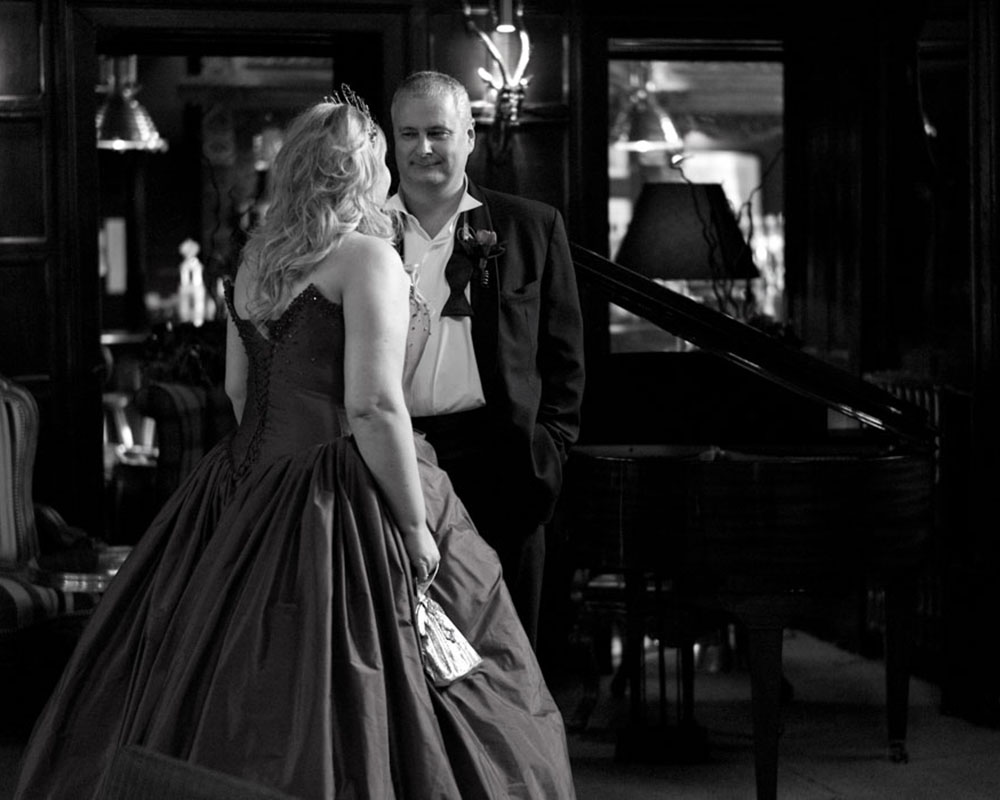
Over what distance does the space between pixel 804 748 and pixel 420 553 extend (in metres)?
2.03

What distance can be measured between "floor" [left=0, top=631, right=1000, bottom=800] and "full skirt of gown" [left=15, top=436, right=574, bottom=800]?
1109mm

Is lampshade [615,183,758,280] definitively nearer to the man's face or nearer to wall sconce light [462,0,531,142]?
wall sconce light [462,0,531,142]

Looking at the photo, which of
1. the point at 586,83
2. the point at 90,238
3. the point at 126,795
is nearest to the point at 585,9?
the point at 586,83

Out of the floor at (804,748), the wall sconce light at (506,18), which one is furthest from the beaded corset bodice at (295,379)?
the wall sconce light at (506,18)

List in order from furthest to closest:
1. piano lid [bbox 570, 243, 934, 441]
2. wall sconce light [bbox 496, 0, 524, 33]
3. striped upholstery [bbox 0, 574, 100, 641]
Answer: wall sconce light [bbox 496, 0, 524, 33]
striped upholstery [bbox 0, 574, 100, 641]
piano lid [bbox 570, 243, 934, 441]

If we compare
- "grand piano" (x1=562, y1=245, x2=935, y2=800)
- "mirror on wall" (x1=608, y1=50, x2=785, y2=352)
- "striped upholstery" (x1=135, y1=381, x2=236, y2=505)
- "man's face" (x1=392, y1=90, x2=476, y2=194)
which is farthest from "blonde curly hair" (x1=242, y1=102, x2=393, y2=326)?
"mirror on wall" (x1=608, y1=50, x2=785, y2=352)

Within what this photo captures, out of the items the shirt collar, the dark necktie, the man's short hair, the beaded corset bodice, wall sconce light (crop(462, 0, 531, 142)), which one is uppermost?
wall sconce light (crop(462, 0, 531, 142))

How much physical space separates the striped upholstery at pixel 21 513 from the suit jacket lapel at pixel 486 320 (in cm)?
179

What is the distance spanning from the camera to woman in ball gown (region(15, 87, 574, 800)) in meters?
2.75

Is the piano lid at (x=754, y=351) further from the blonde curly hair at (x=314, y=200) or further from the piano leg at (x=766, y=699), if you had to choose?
the blonde curly hair at (x=314, y=200)

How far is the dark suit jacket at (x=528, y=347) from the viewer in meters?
3.49

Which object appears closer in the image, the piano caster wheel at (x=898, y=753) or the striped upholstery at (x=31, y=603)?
the piano caster wheel at (x=898, y=753)

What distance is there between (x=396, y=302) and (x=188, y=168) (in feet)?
28.0

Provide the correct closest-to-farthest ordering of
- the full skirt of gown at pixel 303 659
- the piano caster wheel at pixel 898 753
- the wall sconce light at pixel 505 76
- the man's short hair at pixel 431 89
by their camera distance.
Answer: the full skirt of gown at pixel 303 659 → the man's short hair at pixel 431 89 → the piano caster wheel at pixel 898 753 → the wall sconce light at pixel 505 76
